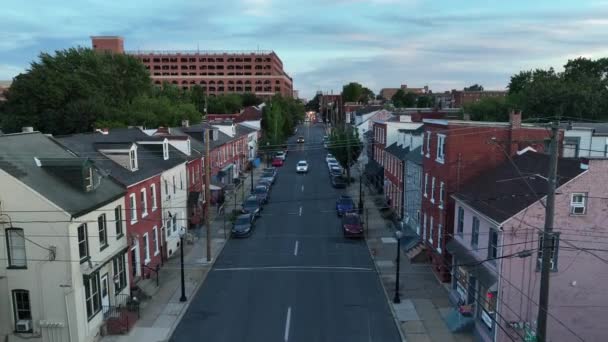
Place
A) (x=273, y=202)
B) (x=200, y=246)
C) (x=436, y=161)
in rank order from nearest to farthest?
(x=436, y=161)
(x=200, y=246)
(x=273, y=202)

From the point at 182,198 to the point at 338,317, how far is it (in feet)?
57.4

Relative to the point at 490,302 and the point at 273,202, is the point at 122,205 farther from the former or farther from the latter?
the point at 273,202

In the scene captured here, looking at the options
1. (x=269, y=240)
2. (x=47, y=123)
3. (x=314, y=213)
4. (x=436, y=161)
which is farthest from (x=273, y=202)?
(x=47, y=123)

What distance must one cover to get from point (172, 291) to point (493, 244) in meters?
16.1

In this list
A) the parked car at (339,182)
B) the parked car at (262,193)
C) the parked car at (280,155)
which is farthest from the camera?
the parked car at (280,155)

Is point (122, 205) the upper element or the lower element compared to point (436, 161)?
lower

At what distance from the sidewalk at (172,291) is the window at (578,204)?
56.3 feet

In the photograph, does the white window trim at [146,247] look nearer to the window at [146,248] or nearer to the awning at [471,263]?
the window at [146,248]

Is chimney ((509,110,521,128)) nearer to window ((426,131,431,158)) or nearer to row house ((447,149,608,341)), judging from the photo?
window ((426,131,431,158))

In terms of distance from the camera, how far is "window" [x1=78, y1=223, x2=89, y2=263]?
18.7 metres

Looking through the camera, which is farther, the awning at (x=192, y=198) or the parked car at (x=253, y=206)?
the parked car at (x=253, y=206)

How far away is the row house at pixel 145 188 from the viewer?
2473cm

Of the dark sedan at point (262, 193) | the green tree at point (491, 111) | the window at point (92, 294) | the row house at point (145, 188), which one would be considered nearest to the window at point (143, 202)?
the row house at point (145, 188)

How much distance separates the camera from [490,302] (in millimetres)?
18703
